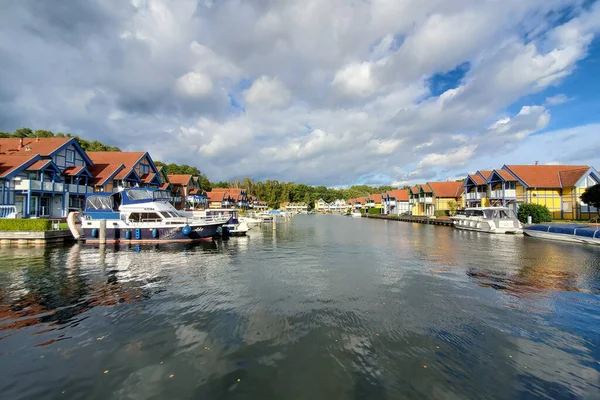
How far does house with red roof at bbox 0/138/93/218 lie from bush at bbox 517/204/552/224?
187ft

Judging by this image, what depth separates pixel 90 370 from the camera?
236 inches

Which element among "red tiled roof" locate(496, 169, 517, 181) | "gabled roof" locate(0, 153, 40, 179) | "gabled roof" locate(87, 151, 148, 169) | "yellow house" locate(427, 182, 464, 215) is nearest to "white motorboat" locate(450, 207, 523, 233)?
"red tiled roof" locate(496, 169, 517, 181)

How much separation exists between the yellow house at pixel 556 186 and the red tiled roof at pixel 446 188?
18.5m

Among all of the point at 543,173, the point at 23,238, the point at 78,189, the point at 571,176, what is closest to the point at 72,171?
the point at 78,189

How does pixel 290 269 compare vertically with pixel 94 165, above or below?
below

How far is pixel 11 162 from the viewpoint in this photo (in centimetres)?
2894

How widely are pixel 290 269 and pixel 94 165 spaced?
3913 centimetres

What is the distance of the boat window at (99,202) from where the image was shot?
26609mm

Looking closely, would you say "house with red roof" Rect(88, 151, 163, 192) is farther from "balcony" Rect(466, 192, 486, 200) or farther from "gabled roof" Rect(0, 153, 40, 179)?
"balcony" Rect(466, 192, 486, 200)

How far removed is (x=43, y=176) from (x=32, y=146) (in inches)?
253

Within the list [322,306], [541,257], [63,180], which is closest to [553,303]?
[322,306]

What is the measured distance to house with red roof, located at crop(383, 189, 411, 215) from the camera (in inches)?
3420

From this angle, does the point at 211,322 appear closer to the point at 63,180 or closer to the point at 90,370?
the point at 90,370

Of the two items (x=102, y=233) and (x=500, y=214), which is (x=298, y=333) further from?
(x=500, y=214)
